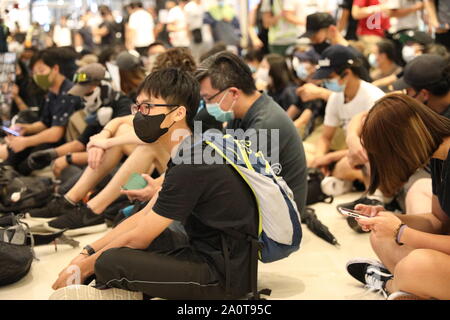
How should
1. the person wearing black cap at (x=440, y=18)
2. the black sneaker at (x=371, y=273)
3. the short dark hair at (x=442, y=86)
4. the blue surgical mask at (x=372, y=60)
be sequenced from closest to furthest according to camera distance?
the black sneaker at (x=371, y=273) → the short dark hair at (x=442, y=86) → the person wearing black cap at (x=440, y=18) → the blue surgical mask at (x=372, y=60)

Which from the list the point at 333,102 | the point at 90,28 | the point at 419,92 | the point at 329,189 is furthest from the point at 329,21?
the point at 90,28

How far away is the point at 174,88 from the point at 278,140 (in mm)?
852

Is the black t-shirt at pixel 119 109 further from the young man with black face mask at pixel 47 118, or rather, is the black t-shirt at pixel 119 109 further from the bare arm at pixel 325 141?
the bare arm at pixel 325 141

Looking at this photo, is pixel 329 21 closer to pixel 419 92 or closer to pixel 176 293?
pixel 419 92

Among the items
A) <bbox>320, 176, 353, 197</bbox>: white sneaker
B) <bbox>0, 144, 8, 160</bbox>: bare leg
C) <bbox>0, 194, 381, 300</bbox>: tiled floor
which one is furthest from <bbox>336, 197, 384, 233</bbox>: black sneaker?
<bbox>0, 144, 8, 160</bbox>: bare leg

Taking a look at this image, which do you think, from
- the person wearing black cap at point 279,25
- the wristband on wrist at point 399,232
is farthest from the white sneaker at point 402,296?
the person wearing black cap at point 279,25

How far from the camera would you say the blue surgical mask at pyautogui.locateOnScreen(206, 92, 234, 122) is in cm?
384

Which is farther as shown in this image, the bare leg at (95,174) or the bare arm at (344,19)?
the bare arm at (344,19)

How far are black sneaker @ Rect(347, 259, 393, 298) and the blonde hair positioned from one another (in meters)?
0.56

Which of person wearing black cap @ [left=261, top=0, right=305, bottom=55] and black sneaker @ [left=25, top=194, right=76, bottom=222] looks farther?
person wearing black cap @ [left=261, top=0, right=305, bottom=55]

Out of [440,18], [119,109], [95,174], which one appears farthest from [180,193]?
[440,18]

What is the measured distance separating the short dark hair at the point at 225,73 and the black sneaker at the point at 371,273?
→ 4.00 ft

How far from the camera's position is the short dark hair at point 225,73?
3.79 m

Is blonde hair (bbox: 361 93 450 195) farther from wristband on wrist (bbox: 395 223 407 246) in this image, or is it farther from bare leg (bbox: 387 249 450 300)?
bare leg (bbox: 387 249 450 300)
